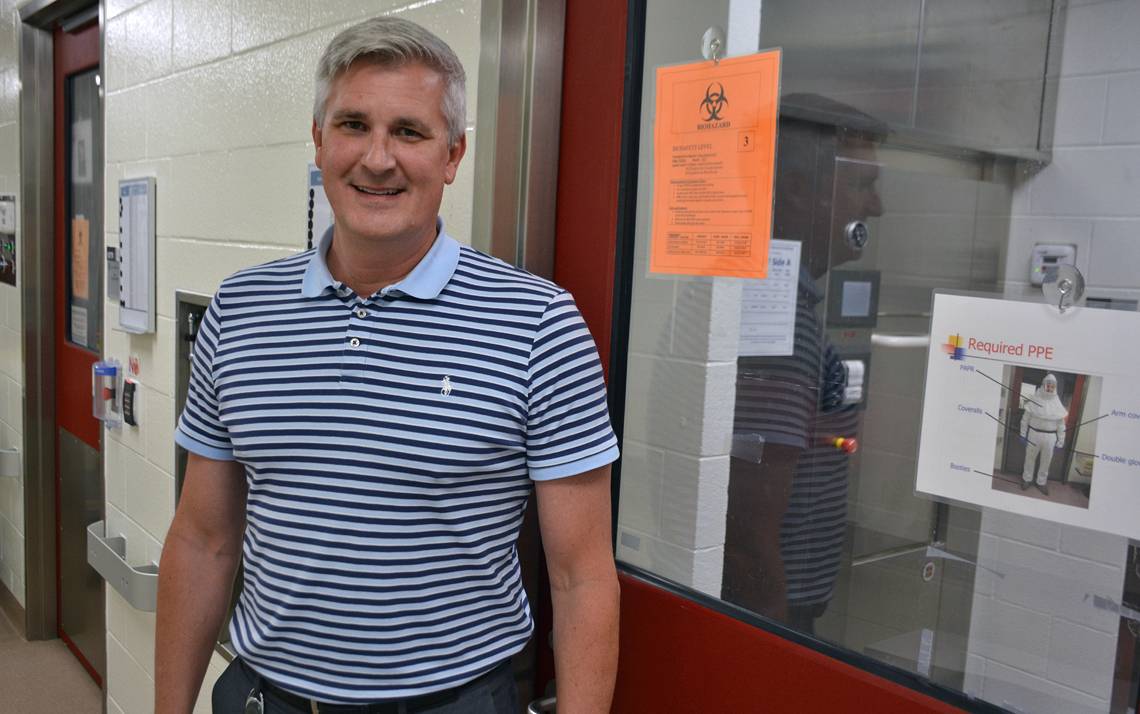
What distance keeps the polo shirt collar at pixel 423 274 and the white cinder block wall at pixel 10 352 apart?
3032mm

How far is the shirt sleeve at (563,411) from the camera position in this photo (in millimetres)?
1192

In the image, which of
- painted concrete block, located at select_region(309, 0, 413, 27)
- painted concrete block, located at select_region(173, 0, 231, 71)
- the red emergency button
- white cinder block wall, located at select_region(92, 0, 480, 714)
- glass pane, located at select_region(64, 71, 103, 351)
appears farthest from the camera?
glass pane, located at select_region(64, 71, 103, 351)

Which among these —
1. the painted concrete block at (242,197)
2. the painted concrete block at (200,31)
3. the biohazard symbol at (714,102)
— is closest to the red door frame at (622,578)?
the biohazard symbol at (714,102)

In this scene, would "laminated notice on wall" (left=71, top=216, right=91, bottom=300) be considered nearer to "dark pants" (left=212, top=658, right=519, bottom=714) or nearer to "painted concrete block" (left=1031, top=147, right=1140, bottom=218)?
"dark pants" (left=212, top=658, right=519, bottom=714)

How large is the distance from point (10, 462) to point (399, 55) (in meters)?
3.54

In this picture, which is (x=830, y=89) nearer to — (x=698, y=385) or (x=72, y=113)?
(x=698, y=385)

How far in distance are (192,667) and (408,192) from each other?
0.84 meters

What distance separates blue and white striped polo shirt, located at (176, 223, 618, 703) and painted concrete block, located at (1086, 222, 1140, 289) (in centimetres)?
57

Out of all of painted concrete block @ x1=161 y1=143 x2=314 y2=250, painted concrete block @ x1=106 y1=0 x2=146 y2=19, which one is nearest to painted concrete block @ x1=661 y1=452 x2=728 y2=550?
painted concrete block @ x1=161 y1=143 x2=314 y2=250

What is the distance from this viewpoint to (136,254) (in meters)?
2.63

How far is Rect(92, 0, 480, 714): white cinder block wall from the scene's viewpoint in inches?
75.6

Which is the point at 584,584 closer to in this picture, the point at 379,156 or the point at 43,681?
the point at 379,156

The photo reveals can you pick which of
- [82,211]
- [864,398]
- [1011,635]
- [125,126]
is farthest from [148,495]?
[1011,635]

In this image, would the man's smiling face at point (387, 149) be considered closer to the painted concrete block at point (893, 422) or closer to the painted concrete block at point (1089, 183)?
the painted concrete block at point (893, 422)
